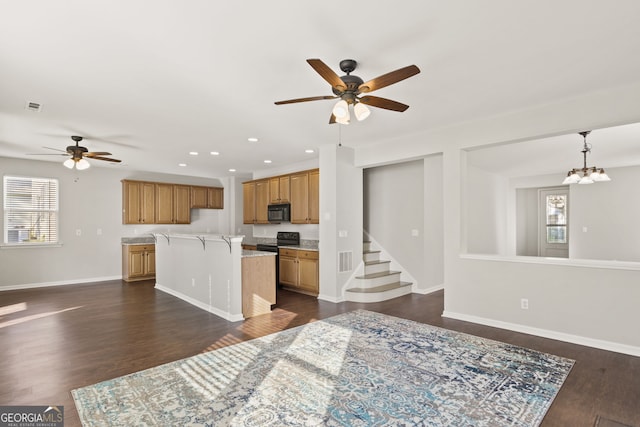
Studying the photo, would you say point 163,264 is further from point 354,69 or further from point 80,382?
point 354,69

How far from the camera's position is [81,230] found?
7.36 m

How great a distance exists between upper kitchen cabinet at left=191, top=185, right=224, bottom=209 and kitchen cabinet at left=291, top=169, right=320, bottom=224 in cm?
326

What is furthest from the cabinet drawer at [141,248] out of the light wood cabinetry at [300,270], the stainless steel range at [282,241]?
the light wood cabinetry at [300,270]

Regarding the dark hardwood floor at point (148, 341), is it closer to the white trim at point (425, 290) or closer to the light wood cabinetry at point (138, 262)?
the white trim at point (425, 290)

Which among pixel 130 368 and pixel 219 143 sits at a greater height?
pixel 219 143

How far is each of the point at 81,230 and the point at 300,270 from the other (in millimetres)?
4936

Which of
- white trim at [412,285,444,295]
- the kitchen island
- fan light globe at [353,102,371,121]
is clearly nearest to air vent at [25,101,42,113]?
the kitchen island

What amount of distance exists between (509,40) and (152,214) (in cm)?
799

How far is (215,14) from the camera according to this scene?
6.99ft

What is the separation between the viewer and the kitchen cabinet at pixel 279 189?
23.4 ft

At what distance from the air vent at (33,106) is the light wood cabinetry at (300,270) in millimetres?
4187

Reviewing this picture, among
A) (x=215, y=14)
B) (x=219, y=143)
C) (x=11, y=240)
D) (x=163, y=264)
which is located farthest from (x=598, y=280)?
(x=11, y=240)

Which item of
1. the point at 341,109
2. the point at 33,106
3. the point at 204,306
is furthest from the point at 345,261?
the point at 33,106

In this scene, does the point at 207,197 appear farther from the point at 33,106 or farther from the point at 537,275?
the point at 537,275
